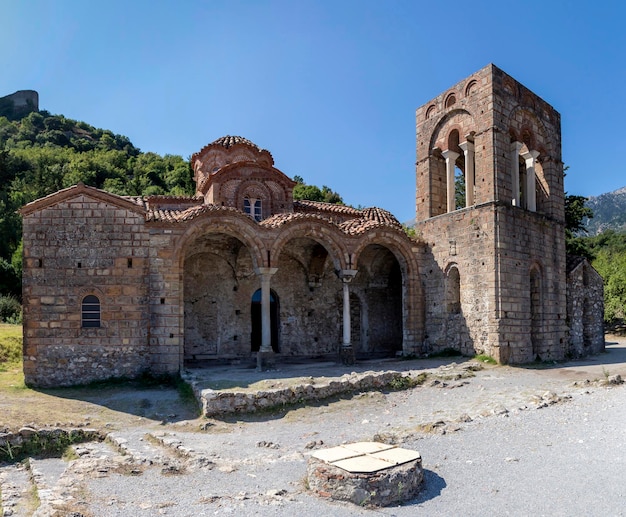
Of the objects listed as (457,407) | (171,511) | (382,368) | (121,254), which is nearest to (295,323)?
(382,368)

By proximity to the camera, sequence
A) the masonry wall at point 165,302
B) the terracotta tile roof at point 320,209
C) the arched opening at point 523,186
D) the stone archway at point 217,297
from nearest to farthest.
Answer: the masonry wall at point 165,302 → the stone archway at point 217,297 → the arched opening at point 523,186 → the terracotta tile roof at point 320,209

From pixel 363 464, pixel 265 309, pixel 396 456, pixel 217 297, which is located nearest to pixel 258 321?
pixel 217 297

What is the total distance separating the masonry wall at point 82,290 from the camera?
12.5m

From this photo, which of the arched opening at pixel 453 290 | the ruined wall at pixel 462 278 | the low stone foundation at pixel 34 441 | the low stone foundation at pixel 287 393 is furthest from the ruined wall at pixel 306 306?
the low stone foundation at pixel 34 441

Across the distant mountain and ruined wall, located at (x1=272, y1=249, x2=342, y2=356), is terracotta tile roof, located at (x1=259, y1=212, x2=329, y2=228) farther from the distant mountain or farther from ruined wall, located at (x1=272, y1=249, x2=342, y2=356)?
the distant mountain

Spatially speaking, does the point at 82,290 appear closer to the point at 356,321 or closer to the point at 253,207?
the point at 253,207

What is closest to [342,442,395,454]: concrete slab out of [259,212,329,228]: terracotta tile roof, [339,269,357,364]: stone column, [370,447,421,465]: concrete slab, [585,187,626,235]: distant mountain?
[370,447,421,465]: concrete slab

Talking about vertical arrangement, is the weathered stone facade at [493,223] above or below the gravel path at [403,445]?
above

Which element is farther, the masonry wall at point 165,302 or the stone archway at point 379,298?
the stone archway at point 379,298

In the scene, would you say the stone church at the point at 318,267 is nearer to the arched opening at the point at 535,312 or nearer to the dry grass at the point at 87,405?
the arched opening at the point at 535,312

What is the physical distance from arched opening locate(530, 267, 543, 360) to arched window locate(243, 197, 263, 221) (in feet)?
30.8

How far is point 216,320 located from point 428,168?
29.6 ft

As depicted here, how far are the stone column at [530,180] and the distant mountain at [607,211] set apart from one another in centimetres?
11265

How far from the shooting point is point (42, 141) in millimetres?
66750
